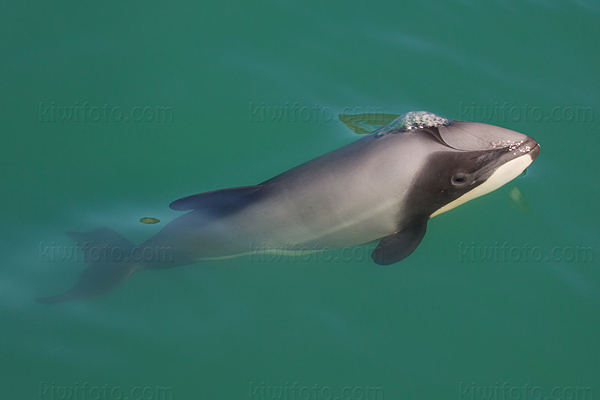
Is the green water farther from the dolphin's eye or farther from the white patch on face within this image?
the dolphin's eye

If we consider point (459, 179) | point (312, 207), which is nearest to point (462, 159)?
point (459, 179)

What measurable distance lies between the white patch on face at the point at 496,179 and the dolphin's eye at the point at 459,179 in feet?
0.84

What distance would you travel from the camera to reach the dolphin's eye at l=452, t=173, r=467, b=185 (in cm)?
550

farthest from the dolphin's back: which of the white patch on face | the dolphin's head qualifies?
the white patch on face

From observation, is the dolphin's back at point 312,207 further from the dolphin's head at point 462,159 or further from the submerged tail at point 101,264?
the submerged tail at point 101,264

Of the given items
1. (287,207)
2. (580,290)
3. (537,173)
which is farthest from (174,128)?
(580,290)

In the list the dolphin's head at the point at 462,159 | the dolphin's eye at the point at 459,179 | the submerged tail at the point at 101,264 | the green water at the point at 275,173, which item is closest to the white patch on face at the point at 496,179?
the dolphin's head at the point at 462,159

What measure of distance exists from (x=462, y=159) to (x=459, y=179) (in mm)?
223

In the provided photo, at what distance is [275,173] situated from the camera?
6.56m

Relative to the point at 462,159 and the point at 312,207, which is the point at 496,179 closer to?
the point at 462,159

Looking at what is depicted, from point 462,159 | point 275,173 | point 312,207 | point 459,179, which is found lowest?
point 312,207

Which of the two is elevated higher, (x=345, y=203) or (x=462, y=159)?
(x=462, y=159)

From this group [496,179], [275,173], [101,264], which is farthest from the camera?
[275,173]

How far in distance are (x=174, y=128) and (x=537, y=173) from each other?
15.3 ft
